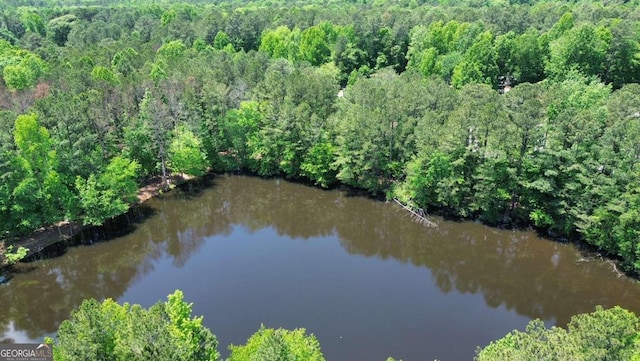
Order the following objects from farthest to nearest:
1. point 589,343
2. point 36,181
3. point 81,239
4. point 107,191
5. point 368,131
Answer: point 368,131
point 81,239
point 107,191
point 36,181
point 589,343

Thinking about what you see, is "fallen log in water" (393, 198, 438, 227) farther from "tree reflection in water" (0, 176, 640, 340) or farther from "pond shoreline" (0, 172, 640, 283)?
"pond shoreline" (0, 172, 640, 283)

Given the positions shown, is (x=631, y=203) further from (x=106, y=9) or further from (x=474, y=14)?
(x=106, y=9)

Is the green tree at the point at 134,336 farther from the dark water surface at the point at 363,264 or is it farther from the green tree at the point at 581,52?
the green tree at the point at 581,52

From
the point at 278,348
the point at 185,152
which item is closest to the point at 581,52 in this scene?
the point at 185,152

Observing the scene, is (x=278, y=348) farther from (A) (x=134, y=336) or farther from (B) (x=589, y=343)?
(B) (x=589, y=343)

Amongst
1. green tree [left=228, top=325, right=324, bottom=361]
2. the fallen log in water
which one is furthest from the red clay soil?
the fallen log in water

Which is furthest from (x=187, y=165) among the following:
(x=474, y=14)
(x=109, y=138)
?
(x=474, y=14)

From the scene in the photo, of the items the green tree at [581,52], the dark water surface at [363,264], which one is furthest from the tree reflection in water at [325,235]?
the green tree at [581,52]
